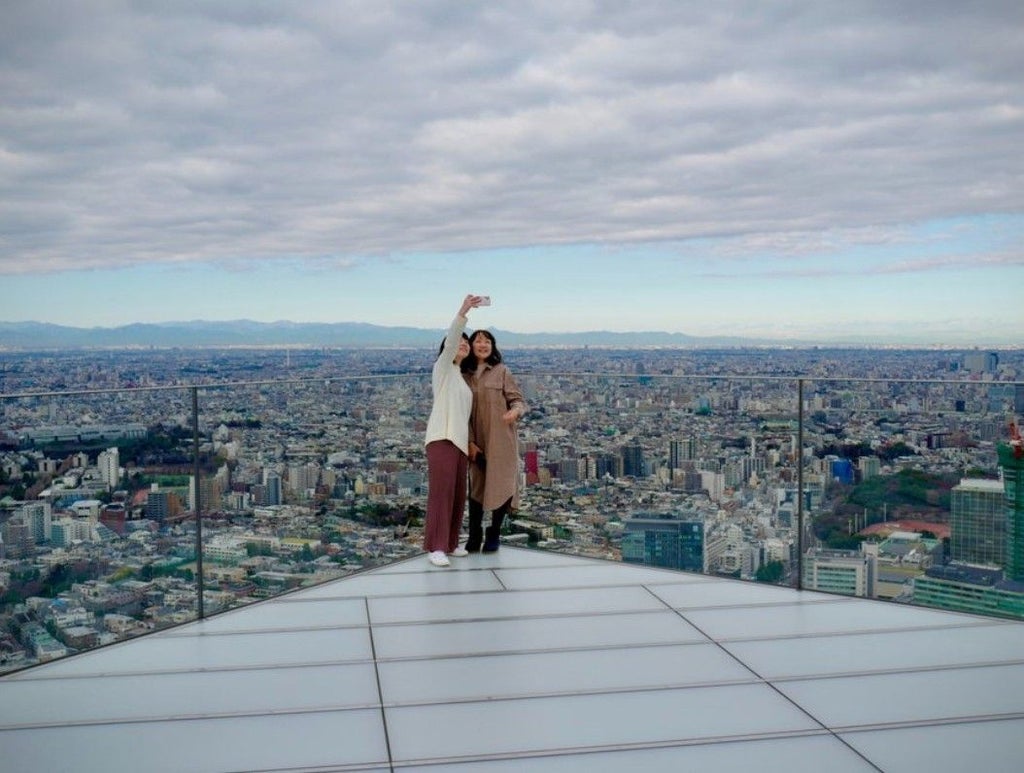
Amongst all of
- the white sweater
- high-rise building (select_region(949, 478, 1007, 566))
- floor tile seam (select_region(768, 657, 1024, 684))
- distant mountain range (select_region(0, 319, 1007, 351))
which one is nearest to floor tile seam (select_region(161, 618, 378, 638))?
the white sweater

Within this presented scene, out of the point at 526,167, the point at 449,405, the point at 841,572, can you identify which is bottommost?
the point at 841,572

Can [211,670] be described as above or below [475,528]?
below

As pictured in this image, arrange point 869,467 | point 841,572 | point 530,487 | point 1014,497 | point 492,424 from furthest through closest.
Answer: point 530,487
point 492,424
point 841,572
point 869,467
point 1014,497

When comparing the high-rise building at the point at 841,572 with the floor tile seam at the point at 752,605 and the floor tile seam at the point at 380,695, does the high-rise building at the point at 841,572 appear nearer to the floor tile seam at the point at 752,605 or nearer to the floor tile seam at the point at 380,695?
the floor tile seam at the point at 752,605

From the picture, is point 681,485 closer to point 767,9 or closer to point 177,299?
point 767,9

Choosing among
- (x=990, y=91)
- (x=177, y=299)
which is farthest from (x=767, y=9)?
(x=177, y=299)

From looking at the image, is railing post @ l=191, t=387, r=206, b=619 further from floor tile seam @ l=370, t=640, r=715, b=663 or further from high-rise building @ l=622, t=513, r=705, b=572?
Answer: high-rise building @ l=622, t=513, r=705, b=572

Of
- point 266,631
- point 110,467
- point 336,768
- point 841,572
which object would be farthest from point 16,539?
point 841,572

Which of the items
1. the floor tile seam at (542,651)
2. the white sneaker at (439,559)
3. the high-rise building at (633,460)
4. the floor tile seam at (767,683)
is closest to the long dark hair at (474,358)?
the high-rise building at (633,460)

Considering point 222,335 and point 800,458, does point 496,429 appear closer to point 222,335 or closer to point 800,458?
point 800,458
